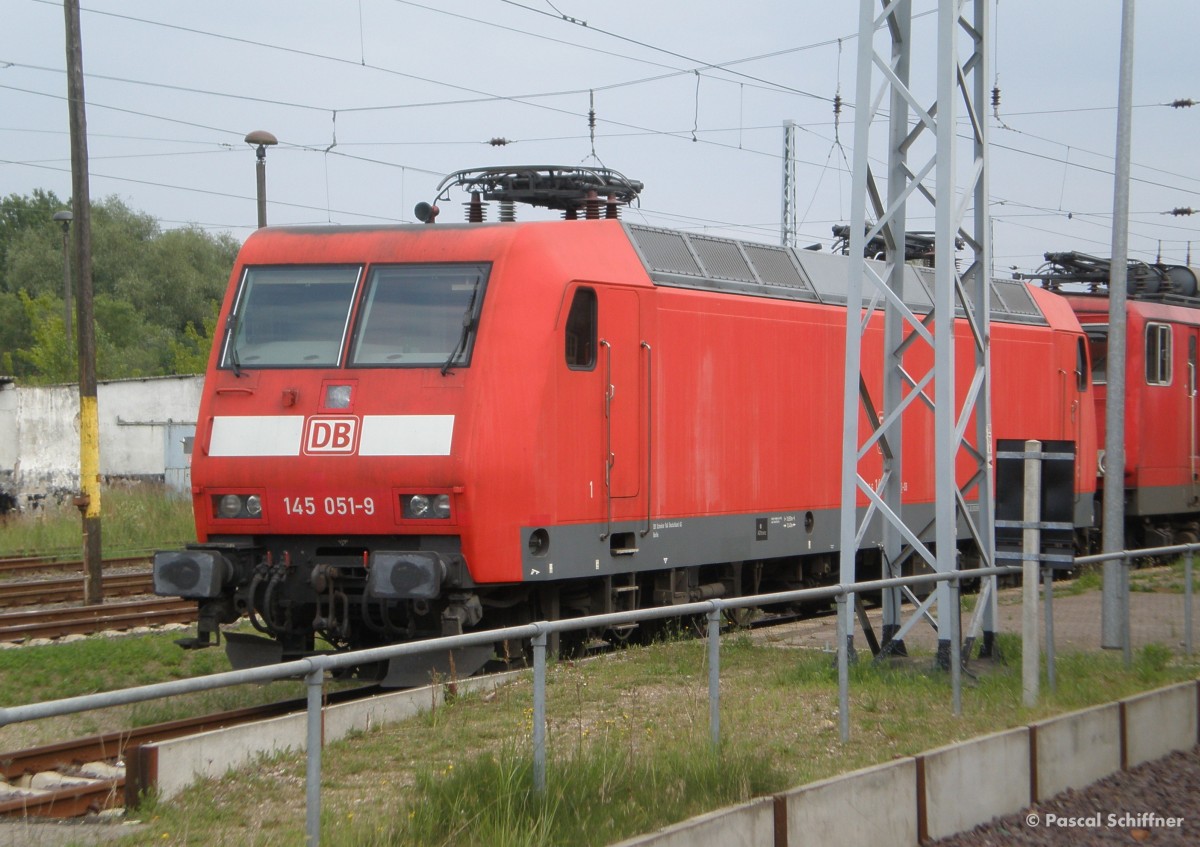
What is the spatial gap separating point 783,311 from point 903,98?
10.7 ft

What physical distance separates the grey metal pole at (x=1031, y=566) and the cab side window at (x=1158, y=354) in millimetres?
12869

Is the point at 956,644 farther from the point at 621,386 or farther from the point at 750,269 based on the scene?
the point at 750,269

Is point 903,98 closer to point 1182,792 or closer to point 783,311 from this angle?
point 783,311

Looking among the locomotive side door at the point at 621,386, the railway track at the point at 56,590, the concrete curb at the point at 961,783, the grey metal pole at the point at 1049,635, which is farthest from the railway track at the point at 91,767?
the railway track at the point at 56,590

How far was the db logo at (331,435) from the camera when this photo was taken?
1117 centimetres

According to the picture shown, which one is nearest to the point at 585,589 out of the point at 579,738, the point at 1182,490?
the point at 579,738

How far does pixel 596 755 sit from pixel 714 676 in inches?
48.0

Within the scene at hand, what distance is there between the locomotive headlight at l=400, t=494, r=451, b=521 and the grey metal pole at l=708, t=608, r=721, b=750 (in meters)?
Result: 3.50

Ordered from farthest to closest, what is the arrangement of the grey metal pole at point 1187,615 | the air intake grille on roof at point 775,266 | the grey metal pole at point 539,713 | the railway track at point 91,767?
the air intake grille on roof at point 775,266 → the grey metal pole at point 1187,615 → the railway track at point 91,767 → the grey metal pole at point 539,713

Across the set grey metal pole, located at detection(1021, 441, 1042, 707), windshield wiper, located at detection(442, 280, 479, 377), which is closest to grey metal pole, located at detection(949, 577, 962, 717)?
grey metal pole, located at detection(1021, 441, 1042, 707)

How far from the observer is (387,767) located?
6.52 metres

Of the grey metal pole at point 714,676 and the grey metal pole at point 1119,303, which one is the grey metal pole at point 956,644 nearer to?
the grey metal pole at point 714,676

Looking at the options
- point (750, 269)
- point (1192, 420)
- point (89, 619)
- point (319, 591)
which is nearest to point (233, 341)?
point (319, 591)

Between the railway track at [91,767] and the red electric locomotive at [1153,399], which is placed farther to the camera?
the red electric locomotive at [1153,399]
